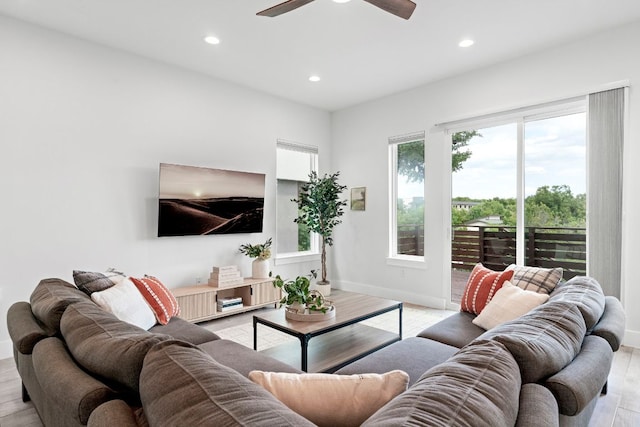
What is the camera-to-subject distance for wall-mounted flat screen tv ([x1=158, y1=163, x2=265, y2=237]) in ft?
12.9

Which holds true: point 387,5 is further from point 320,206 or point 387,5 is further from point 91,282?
point 320,206

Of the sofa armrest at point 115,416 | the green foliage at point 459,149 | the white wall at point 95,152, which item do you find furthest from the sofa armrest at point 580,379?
the white wall at point 95,152

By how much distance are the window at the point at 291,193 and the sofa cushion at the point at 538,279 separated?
10.7 ft

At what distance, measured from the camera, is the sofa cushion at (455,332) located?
7.54 ft

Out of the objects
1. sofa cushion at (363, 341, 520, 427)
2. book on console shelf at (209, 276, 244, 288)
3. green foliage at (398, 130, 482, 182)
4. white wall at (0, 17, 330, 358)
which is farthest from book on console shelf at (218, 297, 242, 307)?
sofa cushion at (363, 341, 520, 427)

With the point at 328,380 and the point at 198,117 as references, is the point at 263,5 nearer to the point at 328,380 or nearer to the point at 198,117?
the point at 198,117

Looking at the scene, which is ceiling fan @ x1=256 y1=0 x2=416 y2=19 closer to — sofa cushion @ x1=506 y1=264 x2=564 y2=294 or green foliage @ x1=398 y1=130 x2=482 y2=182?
sofa cushion @ x1=506 y1=264 x2=564 y2=294

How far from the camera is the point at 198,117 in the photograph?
4.31m

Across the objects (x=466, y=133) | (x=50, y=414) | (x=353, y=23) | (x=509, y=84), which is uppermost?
(x=353, y=23)

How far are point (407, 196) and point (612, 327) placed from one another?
3507 millimetres

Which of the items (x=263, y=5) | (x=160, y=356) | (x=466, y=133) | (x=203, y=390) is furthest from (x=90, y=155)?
(x=466, y=133)

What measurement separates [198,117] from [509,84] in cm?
360

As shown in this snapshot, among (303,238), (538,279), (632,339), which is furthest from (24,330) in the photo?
(632,339)

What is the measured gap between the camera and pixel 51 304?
1.70 metres
